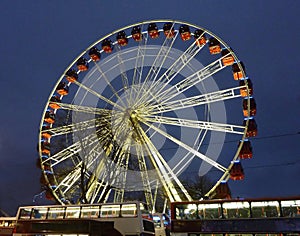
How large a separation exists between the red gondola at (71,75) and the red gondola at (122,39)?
3.53 meters

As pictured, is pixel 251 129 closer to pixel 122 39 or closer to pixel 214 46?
pixel 214 46

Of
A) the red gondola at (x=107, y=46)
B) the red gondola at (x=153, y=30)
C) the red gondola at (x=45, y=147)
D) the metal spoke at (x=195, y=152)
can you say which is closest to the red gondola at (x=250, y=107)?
the metal spoke at (x=195, y=152)

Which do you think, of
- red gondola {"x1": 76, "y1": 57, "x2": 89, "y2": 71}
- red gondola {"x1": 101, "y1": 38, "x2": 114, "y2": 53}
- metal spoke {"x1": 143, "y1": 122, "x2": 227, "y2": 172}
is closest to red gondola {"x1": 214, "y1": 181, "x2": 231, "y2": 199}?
metal spoke {"x1": 143, "y1": 122, "x2": 227, "y2": 172}

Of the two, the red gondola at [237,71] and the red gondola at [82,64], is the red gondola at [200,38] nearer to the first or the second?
the red gondola at [237,71]

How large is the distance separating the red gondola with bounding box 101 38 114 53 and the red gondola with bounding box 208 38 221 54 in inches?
254

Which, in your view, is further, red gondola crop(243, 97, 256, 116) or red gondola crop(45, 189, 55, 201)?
red gondola crop(45, 189, 55, 201)

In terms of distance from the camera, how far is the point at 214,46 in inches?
813

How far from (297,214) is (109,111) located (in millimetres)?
11248

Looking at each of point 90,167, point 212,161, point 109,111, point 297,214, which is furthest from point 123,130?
point 297,214

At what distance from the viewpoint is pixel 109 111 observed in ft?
66.8

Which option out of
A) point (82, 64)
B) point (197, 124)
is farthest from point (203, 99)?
point (82, 64)

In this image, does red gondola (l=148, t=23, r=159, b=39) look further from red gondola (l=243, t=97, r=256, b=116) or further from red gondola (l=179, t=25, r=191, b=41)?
red gondola (l=243, t=97, r=256, b=116)

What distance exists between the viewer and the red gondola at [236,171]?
17.7 m

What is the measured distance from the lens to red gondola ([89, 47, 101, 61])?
2279 cm
